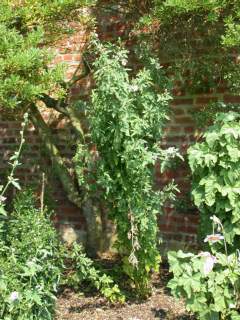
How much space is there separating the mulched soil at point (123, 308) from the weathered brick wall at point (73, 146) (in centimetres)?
Answer: 77

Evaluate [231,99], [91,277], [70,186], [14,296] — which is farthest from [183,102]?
[14,296]

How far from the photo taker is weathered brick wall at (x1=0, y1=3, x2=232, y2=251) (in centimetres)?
495

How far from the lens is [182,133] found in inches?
197

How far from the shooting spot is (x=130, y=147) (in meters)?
3.73

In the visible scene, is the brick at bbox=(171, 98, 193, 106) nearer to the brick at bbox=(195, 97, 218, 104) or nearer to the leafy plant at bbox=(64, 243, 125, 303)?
the brick at bbox=(195, 97, 218, 104)

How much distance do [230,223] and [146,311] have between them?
3.02 ft

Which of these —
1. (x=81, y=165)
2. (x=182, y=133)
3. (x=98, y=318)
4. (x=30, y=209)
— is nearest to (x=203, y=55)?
(x=182, y=133)

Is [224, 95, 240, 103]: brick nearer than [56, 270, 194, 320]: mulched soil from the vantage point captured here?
No

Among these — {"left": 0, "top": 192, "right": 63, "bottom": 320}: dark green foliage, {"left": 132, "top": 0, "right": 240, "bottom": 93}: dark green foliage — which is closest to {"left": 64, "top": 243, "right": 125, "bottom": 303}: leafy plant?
{"left": 0, "top": 192, "right": 63, "bottom": 320}: dark green foliage

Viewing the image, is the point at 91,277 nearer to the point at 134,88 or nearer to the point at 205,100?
the point at 134,88

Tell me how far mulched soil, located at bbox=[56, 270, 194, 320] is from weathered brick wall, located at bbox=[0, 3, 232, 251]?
765mm

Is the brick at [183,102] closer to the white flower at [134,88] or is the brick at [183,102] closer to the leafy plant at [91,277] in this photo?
the white flower at [134,88]

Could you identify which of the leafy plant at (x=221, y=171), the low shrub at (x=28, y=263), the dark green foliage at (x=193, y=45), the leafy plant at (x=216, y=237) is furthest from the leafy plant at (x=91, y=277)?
the dark green foliage at (x=193, y=45)

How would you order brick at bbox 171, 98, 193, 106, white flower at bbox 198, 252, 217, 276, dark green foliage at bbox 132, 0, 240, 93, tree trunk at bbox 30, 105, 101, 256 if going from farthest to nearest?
tree trunk at bbox 30, 105, 101, 256, brick at bbox 171, 98, 193, 106, dark green foliage at bbox 132, 0, 240, 93, white flower at bbox 198, 252, 217, 276
